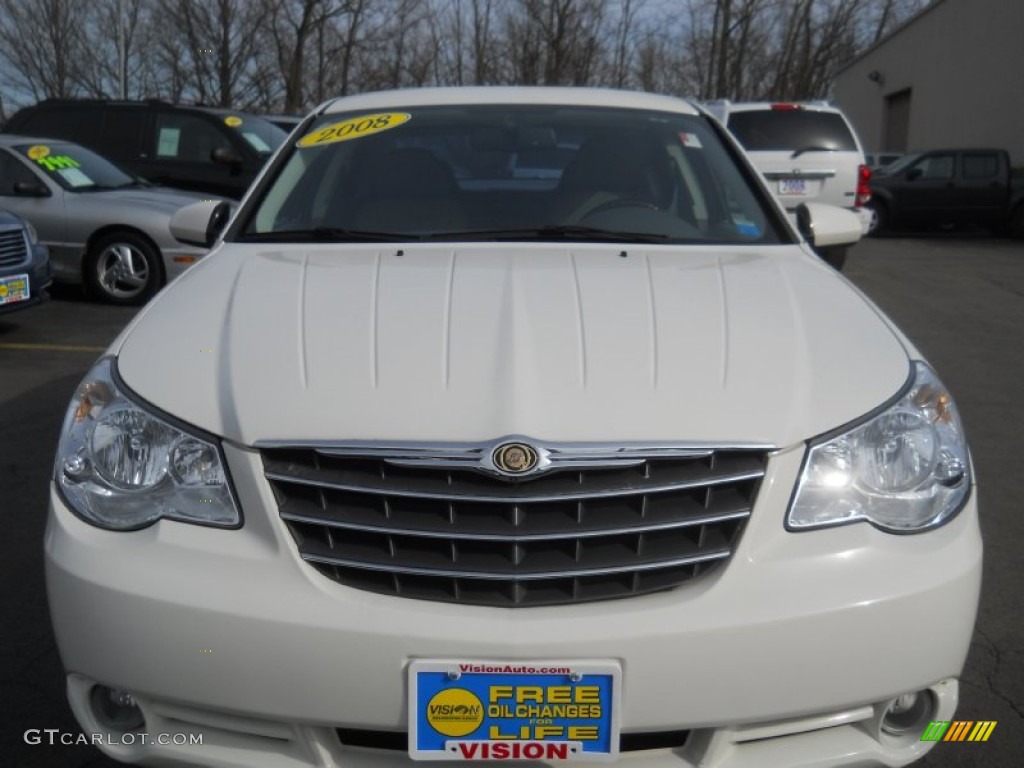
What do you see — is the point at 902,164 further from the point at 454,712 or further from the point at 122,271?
the point at 454,712

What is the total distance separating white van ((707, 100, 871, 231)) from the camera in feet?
37.8

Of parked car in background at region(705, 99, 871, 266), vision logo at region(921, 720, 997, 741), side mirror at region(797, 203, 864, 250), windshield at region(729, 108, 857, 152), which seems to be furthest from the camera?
windshield at region(729, 108, 857, 152)

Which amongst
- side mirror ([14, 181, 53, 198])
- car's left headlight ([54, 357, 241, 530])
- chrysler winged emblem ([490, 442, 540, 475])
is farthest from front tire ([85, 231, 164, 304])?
chrysler winged emblem ([490, 442, 540, 475])

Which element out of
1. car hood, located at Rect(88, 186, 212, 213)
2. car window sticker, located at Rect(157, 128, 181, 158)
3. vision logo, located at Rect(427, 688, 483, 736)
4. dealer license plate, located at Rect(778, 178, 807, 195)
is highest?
car window sticker, located at Rect(157, 128, 181, 158)

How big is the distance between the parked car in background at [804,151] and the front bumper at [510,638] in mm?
9975

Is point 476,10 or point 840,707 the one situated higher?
point 476,10

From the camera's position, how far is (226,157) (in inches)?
426

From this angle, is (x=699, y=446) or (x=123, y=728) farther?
(x=123, y=728)

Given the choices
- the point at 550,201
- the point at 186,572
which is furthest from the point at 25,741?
the point at 550,201

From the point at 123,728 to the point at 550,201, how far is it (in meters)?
1.93

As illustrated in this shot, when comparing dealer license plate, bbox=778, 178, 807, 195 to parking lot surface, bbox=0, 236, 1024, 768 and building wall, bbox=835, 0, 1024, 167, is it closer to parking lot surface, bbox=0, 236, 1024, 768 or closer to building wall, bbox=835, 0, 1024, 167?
parking lot surface, bbox=0, 236, 1024, 768

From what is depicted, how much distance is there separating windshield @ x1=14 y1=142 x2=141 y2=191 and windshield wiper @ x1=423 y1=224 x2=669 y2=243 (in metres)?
7.26

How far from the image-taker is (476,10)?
34188mm

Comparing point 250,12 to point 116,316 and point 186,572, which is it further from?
point 186,572
